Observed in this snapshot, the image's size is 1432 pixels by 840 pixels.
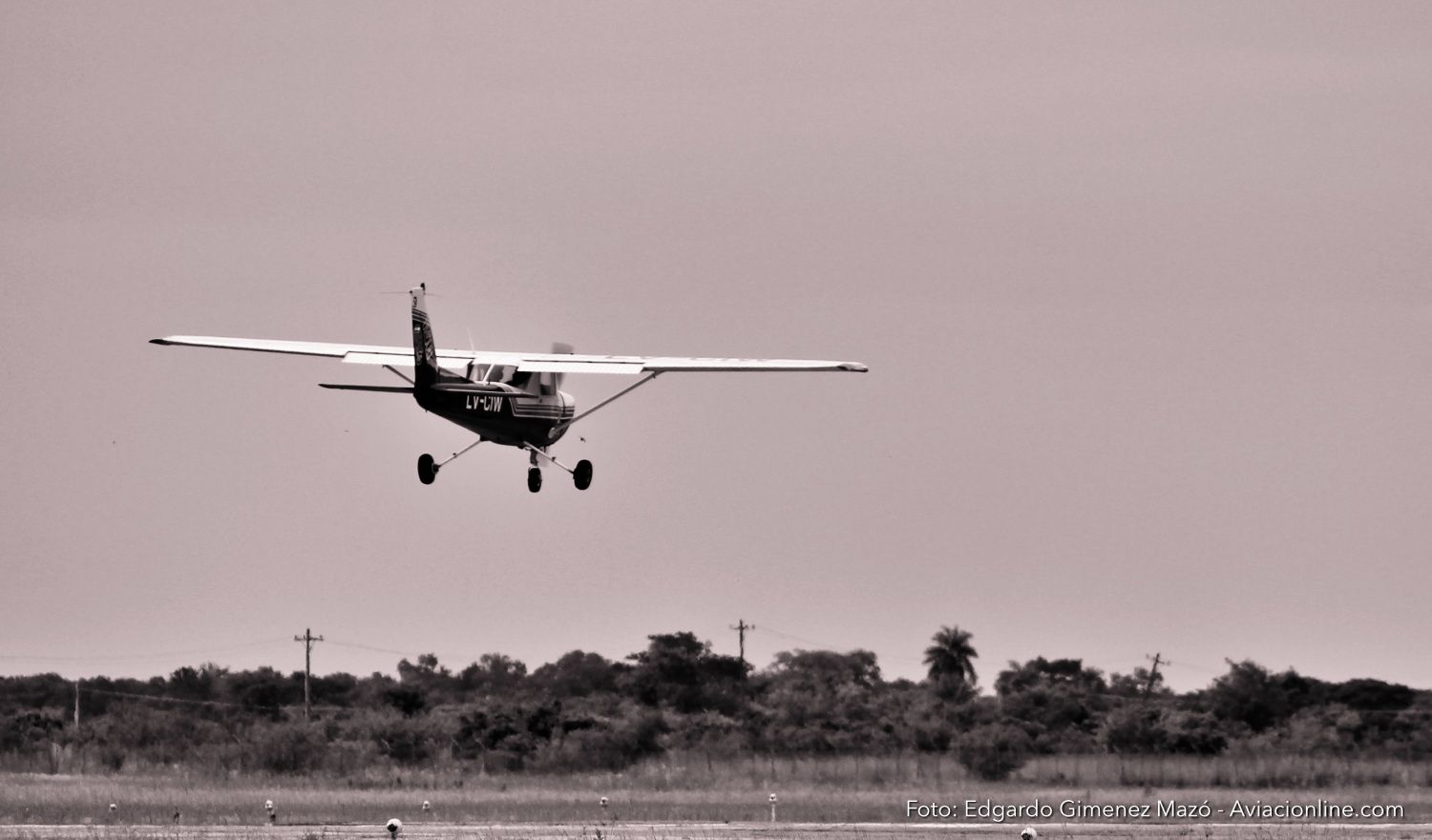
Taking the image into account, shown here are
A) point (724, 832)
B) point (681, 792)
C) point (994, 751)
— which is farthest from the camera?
point (994, 751)

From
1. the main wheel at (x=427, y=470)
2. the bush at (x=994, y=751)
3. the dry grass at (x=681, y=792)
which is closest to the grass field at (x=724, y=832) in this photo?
the dry grass at (x=681, y=792)

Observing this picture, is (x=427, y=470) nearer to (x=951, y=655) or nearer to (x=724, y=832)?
(x=724, y=832)

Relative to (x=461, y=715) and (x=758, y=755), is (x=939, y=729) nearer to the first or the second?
(x=758, y=755)

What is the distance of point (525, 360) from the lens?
224 feet

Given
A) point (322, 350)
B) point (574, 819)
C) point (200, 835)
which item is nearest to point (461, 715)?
point (322, 350)

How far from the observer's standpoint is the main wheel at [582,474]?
69.8m

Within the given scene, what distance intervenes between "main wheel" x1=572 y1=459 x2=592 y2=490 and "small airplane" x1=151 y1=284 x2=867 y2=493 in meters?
0.02

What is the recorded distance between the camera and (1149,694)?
366 ft

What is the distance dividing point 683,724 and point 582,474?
22.1 metres

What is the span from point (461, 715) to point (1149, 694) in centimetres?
3358

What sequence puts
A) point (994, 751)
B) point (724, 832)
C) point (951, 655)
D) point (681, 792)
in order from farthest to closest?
1. point (951, 655)
2. point (994, 751)
3. point (681, 792)
4. point (724, 832)

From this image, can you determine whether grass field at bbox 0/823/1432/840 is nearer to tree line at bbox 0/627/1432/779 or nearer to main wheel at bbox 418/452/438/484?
main wheel at bbox 418/452/438/484

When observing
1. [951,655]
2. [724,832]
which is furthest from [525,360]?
[951,655]

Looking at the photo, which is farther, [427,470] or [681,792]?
[681,792]
